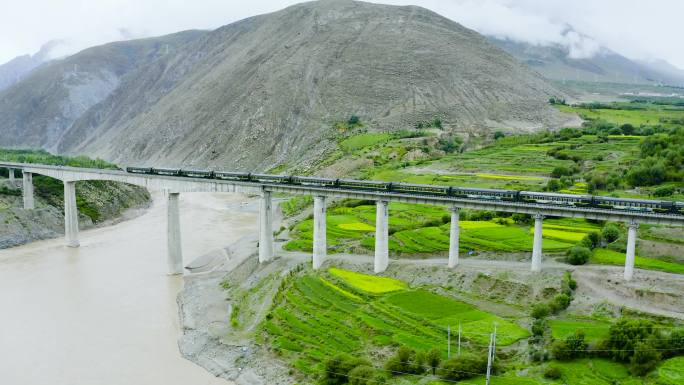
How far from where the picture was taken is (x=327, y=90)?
125000 mm

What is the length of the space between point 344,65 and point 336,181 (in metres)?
92.4

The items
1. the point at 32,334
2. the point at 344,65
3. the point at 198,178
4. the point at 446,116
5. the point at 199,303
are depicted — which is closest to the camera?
the point at 32,334

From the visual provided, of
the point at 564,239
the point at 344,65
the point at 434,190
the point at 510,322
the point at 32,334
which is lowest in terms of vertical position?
the point at 32,334

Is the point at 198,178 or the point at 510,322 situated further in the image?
the point at 198,178

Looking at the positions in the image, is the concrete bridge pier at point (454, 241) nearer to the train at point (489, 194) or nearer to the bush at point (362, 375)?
the train at point (489, 194)

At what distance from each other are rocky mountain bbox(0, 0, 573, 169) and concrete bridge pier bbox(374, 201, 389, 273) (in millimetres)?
65454

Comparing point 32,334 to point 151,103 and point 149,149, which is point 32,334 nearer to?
point 149,149

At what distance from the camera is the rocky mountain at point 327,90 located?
11631 centimetres

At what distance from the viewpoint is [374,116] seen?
115875 mm

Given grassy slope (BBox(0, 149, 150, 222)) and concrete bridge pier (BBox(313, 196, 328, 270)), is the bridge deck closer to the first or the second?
concrete bridge pier (BBox(313, 196, 328, 270))

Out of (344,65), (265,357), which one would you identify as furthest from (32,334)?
(344,65)

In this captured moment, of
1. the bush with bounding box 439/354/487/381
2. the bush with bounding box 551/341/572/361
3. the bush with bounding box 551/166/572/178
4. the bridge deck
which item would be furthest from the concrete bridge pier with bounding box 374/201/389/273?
the bush with bounding box 551/166/572/178

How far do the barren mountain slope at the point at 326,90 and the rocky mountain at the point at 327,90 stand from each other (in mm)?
309

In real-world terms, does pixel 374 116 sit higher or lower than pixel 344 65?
lower
